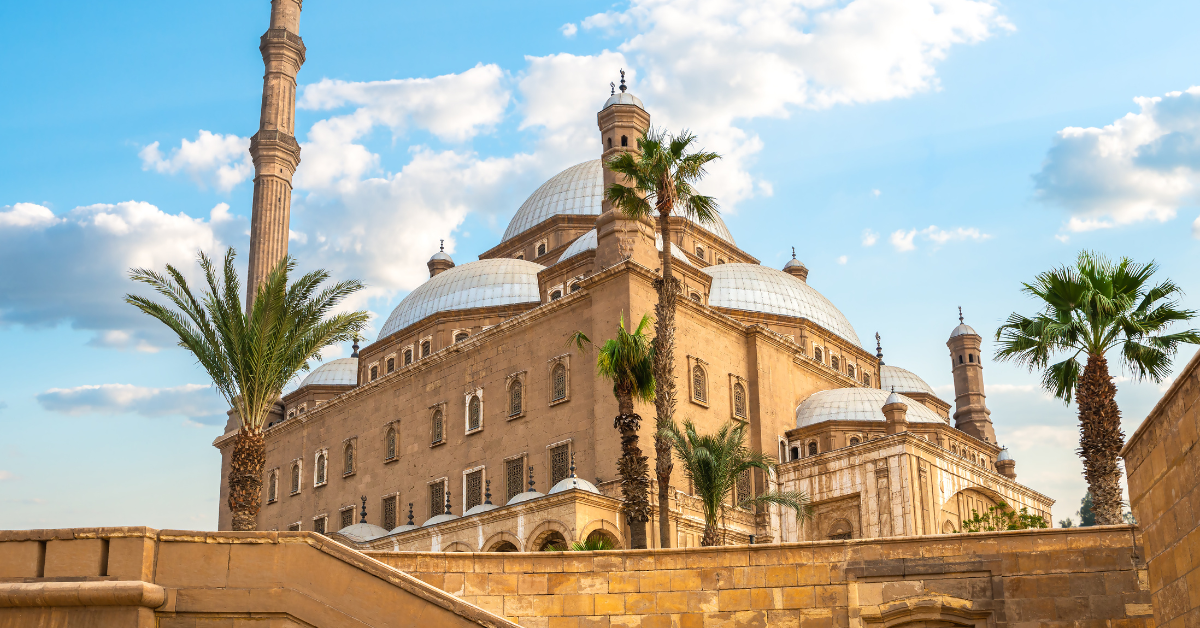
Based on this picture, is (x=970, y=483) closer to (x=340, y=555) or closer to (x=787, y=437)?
(x=787, y=437)

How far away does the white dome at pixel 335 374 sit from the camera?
36656 mm

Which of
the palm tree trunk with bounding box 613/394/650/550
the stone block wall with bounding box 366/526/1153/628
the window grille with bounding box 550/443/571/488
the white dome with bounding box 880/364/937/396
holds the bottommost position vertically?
the stone block wall with bounding box 366/526/1153/628

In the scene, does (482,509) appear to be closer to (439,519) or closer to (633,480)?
Answer: (439,519)

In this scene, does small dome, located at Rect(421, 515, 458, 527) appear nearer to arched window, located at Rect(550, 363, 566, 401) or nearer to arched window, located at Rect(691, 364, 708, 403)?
arched window, located at Rect(550, 363, 566, 401)

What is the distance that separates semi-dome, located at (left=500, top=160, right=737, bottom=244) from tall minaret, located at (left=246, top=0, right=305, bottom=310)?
7332 millimetres

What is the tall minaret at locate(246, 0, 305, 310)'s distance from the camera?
33750 mm

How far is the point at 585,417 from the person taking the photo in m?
23.2

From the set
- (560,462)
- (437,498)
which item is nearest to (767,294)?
(560,462)

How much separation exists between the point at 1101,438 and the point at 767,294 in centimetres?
1660

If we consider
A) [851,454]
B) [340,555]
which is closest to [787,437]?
[851,454]

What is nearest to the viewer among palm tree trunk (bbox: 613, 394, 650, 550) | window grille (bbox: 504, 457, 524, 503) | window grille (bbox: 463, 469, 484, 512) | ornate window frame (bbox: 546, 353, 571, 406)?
palm tree trunk (bbox: 613, 394, 650, 550)

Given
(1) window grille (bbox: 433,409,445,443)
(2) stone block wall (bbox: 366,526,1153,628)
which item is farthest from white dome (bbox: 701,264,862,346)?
(2) stone block wall (bbox: 366,526,1153,628)

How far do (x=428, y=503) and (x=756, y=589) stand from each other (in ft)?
53.0

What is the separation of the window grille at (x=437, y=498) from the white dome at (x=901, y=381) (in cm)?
1653
